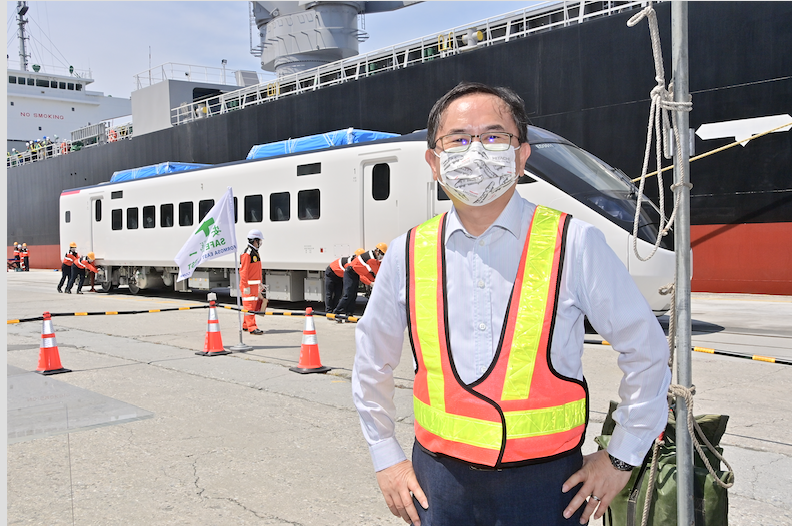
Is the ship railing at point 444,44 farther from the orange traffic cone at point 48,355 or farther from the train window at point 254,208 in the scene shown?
the orange traffic cone at point 48,355

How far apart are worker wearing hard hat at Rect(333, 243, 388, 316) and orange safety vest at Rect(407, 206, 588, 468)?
34.6ft

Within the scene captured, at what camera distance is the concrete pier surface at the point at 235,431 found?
4.29 meters

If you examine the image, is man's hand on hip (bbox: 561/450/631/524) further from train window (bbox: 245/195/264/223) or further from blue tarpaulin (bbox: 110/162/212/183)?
blue tarpaulin (bbox: 110/162/212/183)

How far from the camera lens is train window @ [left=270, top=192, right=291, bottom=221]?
1561cm

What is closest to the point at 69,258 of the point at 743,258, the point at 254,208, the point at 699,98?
the point at 254,208

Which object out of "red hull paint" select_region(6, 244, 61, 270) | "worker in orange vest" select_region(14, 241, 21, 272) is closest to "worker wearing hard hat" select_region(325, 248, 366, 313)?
"red hull paint" select_region(6, 244, 61, 270)

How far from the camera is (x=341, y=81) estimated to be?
23.7m

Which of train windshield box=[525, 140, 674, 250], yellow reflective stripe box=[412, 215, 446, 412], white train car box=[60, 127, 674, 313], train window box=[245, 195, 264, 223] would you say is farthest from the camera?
train window box=[245, 195, 264, 223]

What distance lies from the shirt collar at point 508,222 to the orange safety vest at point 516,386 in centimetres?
5

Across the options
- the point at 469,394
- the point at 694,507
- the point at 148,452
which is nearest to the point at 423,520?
the point at 469,394

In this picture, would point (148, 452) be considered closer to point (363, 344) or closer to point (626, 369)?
point (363, 344)

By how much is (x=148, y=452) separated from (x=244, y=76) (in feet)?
104

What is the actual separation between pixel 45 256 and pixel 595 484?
1716 inches

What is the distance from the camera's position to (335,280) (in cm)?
1443
